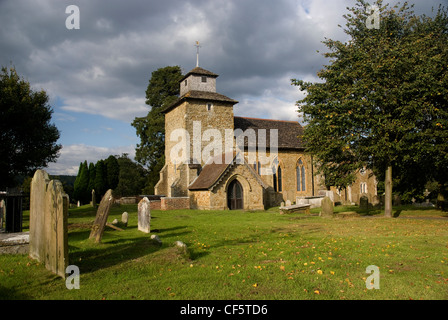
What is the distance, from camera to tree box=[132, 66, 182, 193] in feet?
140

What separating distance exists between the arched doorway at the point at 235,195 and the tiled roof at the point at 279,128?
6.27m

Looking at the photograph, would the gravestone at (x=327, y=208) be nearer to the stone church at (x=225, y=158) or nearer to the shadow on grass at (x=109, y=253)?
the stone church at (x=225, y=158)

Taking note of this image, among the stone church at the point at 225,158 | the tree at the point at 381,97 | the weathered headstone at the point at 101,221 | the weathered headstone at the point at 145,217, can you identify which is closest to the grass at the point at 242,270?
the weathered headstone at the point at 101,221

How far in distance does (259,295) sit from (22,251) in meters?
5.99

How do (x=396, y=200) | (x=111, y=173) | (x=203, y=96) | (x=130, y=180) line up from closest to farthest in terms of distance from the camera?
1. (x=396, y=200)
2. (x=203, y=96)
3. (x=111, y=173)
4. (x=130, y=180)

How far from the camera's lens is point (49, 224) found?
252 inches

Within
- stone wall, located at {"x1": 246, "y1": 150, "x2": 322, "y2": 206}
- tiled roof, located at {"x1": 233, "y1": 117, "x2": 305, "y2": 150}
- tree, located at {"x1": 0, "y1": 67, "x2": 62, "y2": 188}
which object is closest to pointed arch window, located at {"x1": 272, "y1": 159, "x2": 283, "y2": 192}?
stone wall, located at {"x1": 246, "y1": 150, "x2": 322, "y2": 206}

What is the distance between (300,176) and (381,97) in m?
19.4

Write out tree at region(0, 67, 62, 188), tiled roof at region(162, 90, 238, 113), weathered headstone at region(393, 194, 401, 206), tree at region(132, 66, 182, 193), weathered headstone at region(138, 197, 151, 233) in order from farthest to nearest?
tree at region(132, 66, 182, 193) → tiled roof at region(162, 90, 238, 113) → weathered headstone at region(393, 194, 401, 206) → tree at region(0, 67, 62, 188) → weathered headstone at region(138, 197, 151, 233)

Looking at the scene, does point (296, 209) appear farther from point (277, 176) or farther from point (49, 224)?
point (49, 224)

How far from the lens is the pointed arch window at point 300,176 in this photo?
114 ft

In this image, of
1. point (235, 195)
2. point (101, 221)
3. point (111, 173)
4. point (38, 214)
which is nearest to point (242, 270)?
point (38, 214)

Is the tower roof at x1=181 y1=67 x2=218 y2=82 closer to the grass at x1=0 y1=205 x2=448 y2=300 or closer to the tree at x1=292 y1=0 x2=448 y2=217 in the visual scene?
the tree at x1=292 y1=0 x2=448 y2=217
